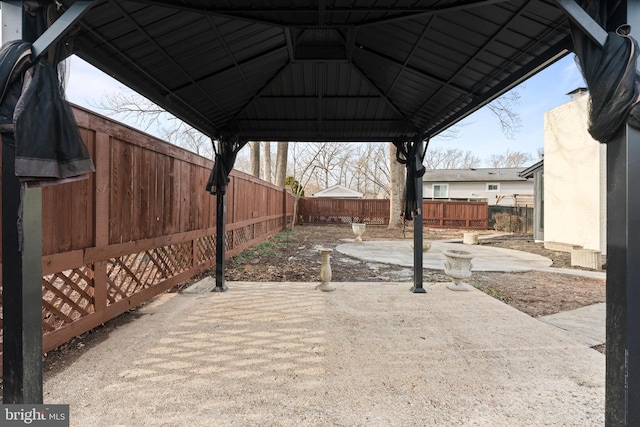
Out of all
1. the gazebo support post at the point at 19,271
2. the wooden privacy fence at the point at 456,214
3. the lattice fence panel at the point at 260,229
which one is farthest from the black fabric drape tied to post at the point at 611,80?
the wooden privacy fence at the point at 456,214

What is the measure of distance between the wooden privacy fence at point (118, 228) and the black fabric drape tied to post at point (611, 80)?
4.05 meters

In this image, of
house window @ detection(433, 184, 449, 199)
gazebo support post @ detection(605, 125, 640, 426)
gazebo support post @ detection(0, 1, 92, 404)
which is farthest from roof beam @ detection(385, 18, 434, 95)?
house window @ detection(433, 184, 449, 199)

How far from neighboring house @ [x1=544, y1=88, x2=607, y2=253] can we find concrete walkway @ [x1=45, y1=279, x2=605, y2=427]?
279 inches

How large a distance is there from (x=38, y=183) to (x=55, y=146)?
0.22 m

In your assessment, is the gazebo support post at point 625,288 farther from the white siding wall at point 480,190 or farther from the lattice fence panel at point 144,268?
the white siding wall at point 480,190

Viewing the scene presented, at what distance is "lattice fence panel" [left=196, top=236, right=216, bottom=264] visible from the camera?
5883 mm

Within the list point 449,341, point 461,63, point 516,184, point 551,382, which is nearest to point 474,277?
point 449,341

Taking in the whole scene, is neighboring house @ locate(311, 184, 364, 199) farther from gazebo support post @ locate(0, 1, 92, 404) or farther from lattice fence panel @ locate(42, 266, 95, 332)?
gazebo support post @ locate(0, 1, 92, 404)

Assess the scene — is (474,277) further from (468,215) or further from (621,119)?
(468,215)

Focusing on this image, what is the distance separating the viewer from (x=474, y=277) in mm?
6234

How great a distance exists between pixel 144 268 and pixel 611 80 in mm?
5124

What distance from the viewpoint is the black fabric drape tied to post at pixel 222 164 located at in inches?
184

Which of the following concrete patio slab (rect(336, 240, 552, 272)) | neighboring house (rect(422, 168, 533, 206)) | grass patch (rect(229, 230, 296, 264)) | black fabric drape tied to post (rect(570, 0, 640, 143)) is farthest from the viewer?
neighboring house (rect(422, 168, 533, 206))

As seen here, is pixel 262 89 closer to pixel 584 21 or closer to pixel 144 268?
pixel 144 268
